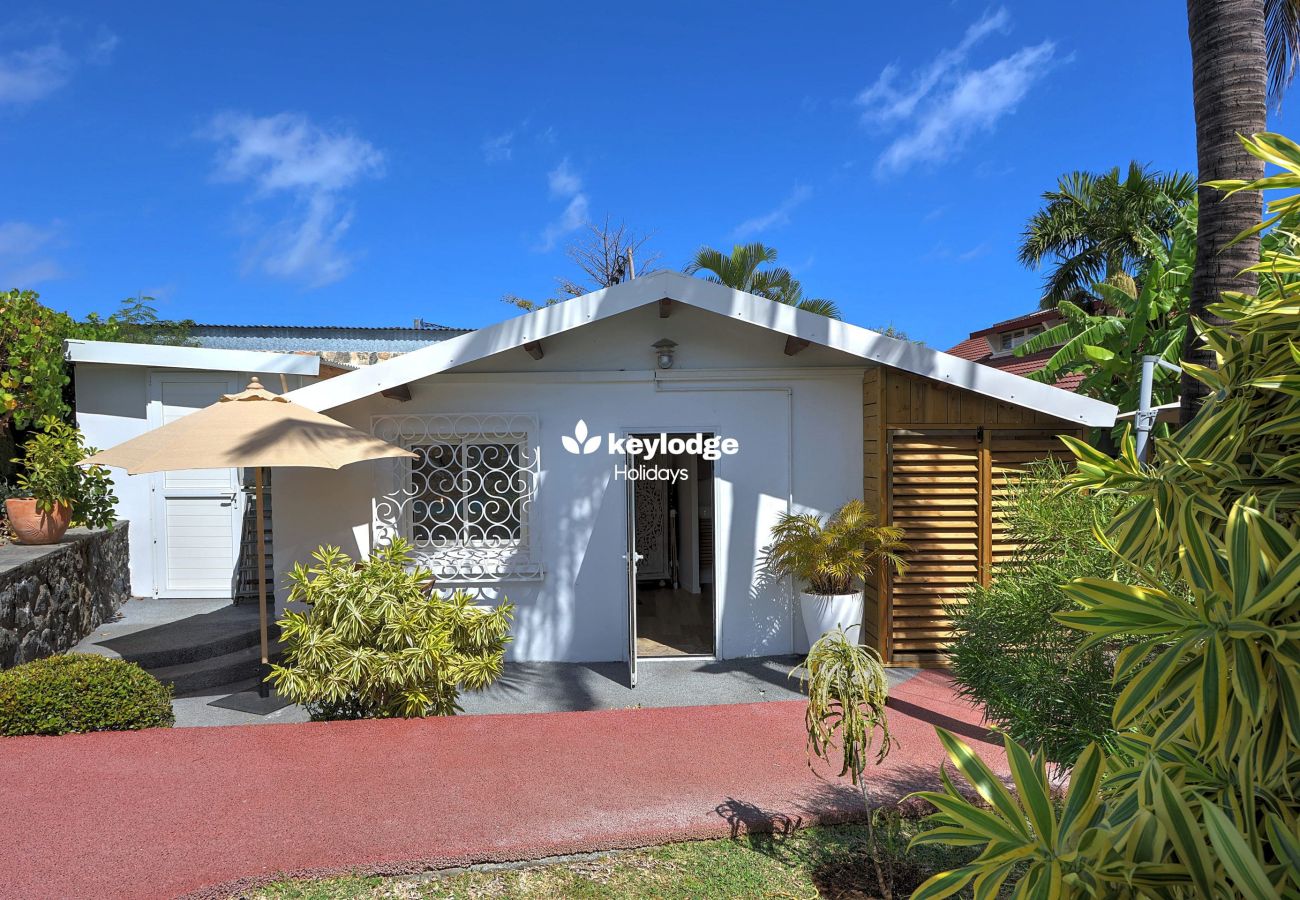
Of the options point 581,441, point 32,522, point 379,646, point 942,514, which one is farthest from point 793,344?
point 32,522

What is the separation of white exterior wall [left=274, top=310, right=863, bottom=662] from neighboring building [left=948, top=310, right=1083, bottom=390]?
45.0 feet

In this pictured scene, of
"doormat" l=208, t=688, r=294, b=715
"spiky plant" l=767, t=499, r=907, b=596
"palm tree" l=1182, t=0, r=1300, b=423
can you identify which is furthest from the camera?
"spiky plant" l=767, t=499, r=907, b=596

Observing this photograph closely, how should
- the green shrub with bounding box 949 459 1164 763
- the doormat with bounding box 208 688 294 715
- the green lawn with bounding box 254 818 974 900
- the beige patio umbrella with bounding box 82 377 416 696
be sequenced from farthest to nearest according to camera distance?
the doormat with bounding box 208 688 294 715 < the beige patio umbrella with bounding box 82 377 416 696 < the green lawn with bounding box 254 818 974 900 < the green shrub with bounding box 949 459 1164 763

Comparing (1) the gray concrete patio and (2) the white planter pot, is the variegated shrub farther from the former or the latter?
(2) the white planter pot

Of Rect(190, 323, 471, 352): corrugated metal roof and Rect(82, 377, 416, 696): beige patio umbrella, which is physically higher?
Rect(190, 323, 471, 352): corrugated metal roof

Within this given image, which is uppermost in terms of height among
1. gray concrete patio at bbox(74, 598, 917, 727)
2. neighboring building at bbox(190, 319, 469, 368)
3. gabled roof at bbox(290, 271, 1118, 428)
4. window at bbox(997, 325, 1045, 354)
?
window at bbox(997, 325, 1045, 354)

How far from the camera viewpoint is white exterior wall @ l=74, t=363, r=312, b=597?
30.6ft

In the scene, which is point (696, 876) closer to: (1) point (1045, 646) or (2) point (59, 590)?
(1) point (1045, 646)

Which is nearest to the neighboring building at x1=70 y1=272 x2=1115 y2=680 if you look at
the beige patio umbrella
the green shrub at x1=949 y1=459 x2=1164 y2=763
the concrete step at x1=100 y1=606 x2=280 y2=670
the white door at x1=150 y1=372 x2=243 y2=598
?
the concrete step at x1=100 y1=606 x2=280 y2=670

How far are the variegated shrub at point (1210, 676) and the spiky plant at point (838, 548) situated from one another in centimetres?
526

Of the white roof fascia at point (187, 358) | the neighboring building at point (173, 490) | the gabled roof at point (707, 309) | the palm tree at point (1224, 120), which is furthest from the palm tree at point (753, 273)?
the palm tree at point (1224, 120)

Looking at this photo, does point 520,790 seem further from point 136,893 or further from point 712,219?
point 712,219

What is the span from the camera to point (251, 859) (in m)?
3.79

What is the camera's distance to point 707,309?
6.99m
